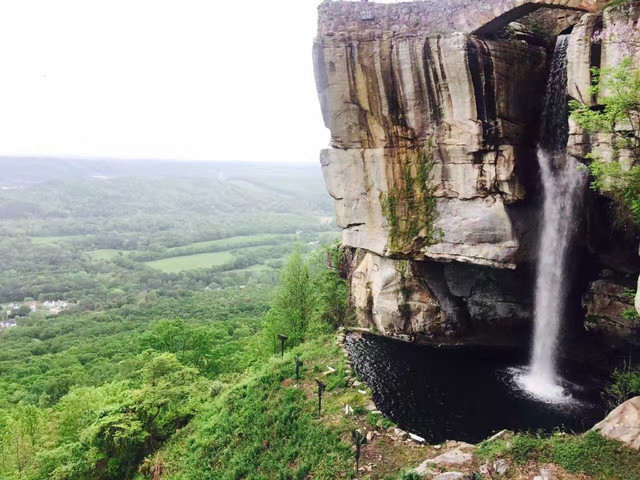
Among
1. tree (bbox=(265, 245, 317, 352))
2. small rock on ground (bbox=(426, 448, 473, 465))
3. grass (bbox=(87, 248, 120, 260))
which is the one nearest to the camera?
small rock on ground (bbox=(426, 448, 473, 465))

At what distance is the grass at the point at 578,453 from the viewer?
11.3 m

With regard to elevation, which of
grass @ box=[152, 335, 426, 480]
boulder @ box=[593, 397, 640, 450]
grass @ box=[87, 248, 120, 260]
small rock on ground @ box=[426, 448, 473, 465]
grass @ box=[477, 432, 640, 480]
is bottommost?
grass @ box=[87, 248, 120, 260]

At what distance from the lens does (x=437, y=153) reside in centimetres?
2094

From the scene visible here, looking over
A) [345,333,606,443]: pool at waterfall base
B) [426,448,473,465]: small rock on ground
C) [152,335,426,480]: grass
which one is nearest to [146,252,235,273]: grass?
[152,335,426,480]: grass

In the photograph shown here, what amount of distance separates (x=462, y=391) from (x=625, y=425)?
6833 mm

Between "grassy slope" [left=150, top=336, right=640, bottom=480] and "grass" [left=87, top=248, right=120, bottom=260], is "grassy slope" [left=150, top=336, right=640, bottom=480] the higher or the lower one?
the higher one

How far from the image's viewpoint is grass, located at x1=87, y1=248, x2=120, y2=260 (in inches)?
4579

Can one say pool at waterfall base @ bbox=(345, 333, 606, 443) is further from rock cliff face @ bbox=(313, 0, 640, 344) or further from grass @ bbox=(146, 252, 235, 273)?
grass @ bbox=(146, 252, 235, 273)

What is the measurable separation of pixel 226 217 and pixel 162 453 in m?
166

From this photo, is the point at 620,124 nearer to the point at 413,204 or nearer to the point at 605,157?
the point at 605,157

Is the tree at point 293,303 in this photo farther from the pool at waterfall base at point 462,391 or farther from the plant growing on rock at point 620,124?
the plant growing on rock at point 620,124

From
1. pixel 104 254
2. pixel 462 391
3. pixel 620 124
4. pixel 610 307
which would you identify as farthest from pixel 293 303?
pixel 104 254

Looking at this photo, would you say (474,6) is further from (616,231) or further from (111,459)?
(111,459)

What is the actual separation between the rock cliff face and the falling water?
63 centimetres
